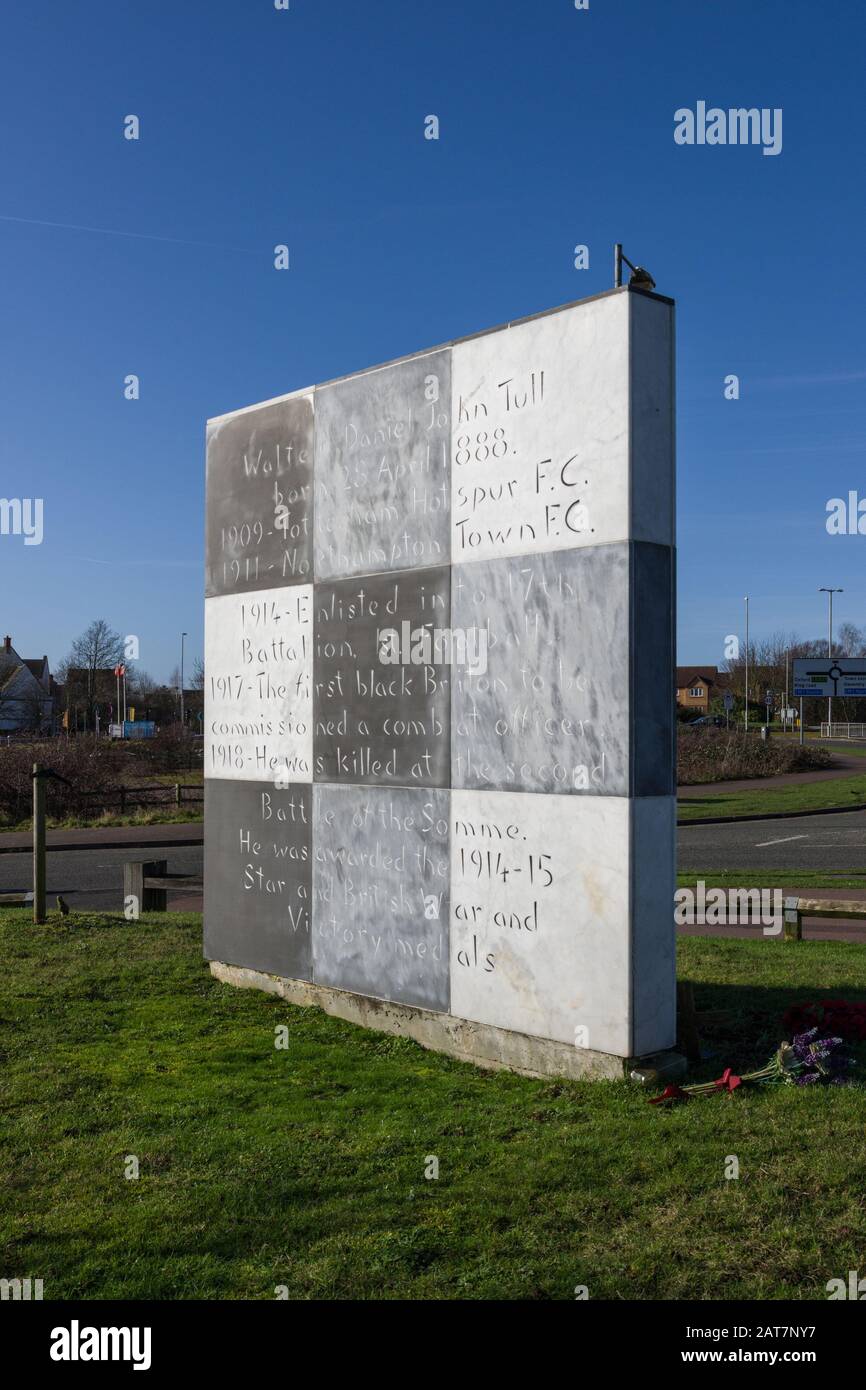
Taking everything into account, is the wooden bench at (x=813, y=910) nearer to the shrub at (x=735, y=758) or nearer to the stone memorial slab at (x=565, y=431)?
the stone memorial slab at (x=565, y=431)

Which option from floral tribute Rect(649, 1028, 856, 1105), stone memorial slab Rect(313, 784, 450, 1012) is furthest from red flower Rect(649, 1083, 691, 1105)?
stone memorial slab Rect(313, 784, 450, 1012)

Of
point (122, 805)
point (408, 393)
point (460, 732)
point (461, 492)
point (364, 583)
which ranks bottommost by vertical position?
point (122, 805)

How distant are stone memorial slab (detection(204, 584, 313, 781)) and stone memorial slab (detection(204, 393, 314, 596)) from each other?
166mm

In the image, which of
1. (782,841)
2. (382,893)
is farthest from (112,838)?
(382,893)

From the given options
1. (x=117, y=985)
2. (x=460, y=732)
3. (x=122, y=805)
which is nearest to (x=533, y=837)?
(x=460, y=732)

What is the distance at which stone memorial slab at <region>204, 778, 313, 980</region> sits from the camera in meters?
8.09

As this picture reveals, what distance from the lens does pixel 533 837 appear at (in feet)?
20.8

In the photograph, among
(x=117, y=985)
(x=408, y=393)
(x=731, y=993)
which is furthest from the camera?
(x=117, y=985)

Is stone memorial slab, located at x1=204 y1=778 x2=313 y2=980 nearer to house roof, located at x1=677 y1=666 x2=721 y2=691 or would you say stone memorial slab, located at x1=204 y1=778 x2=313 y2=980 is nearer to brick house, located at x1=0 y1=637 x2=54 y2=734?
brick house, located at x1=0 y1=637 x2=54 y2=734

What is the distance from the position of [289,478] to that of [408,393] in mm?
1355

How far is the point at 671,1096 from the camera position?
5500mm

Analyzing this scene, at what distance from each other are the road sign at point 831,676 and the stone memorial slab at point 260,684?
5796cm

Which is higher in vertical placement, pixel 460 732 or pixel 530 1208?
pixel 460 732

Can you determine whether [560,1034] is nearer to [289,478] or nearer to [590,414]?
[590,414]
